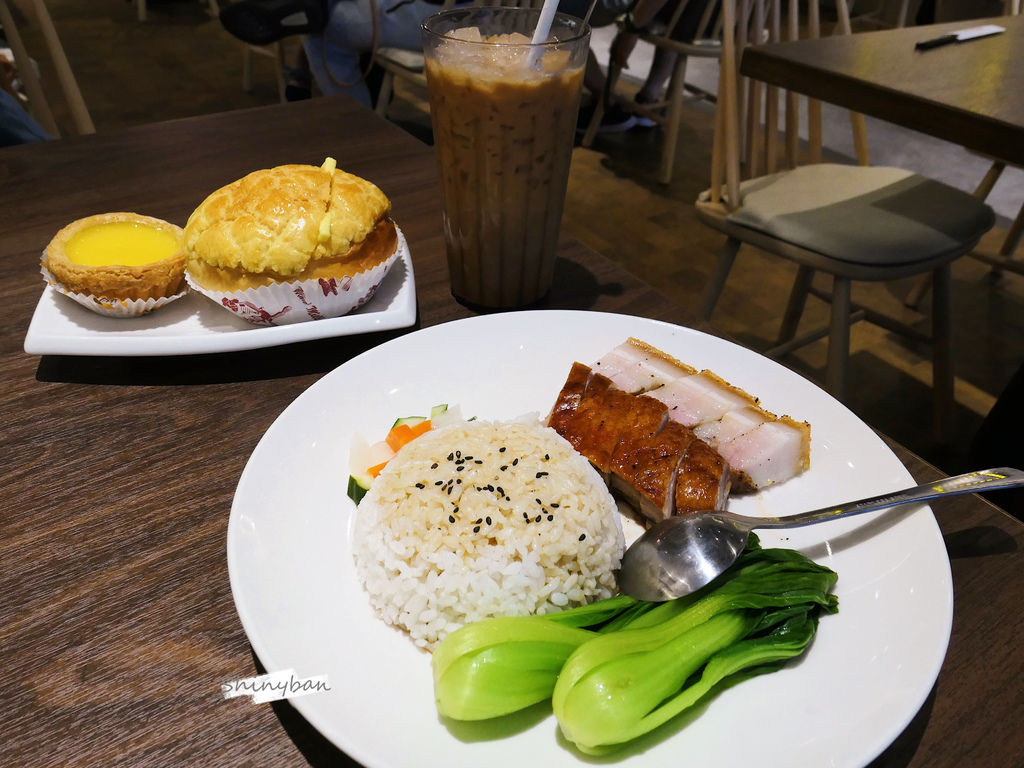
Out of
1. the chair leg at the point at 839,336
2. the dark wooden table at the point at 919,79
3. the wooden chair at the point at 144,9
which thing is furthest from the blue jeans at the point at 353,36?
the wooden chair at the point at 144,9

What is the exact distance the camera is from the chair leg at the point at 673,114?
5.25 m

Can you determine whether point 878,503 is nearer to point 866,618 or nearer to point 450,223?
point 866,618

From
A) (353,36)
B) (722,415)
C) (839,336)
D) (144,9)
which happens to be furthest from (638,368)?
(144,9)

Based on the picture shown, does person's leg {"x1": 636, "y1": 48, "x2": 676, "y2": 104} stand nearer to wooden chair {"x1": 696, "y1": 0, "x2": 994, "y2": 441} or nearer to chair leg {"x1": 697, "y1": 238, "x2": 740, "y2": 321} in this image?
wooden chair {"x1": 696, "y1": 0, "x2": 994, "y2": 441}

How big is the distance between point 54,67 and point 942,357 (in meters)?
4.04

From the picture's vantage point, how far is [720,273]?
3.07 metres

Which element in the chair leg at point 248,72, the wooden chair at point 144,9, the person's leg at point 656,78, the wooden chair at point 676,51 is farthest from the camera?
the wooden chair at point 144,9

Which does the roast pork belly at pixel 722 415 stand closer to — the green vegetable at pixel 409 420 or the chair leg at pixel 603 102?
the green vegetable at pixel 409 420

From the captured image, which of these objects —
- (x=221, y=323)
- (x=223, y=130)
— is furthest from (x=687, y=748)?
(x=223, y=130)

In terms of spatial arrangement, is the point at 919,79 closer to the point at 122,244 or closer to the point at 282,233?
the point at 282,233

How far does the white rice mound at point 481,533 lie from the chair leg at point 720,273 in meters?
2.02

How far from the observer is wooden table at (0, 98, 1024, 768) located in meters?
0.84

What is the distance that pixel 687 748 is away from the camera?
0.80 meters

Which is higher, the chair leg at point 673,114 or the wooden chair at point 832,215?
the wooden chair at point 832,215
